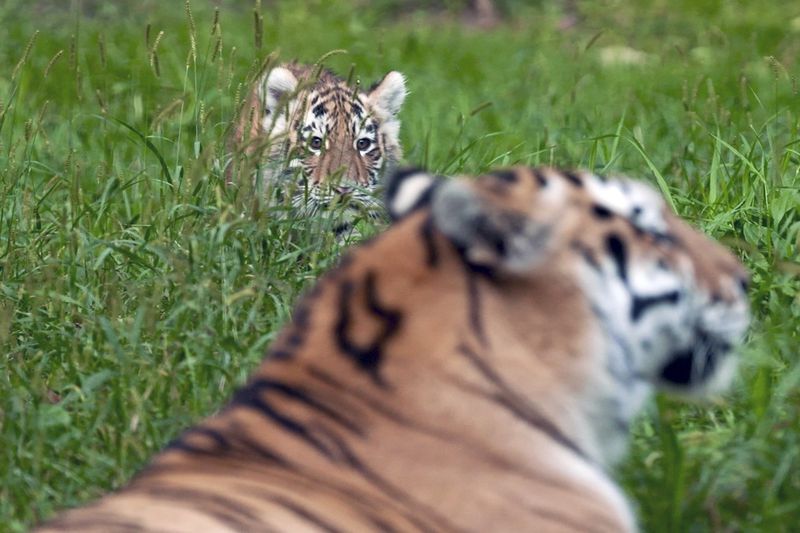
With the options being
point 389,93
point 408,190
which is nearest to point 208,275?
point 408,190

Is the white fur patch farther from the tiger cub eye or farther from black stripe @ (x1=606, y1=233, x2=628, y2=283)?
the tiger cub eye

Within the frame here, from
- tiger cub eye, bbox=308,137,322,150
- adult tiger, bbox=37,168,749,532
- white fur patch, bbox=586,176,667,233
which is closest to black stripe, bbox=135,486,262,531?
adult tiger, bbox=37,168,749,532

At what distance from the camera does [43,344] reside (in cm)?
381

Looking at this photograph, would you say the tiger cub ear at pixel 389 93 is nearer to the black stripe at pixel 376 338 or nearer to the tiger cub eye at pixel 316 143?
the tiger cub eye at pixel 316 143

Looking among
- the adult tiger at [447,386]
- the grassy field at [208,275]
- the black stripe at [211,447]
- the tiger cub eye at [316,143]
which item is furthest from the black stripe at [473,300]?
the tiger cub eye at [316,143]

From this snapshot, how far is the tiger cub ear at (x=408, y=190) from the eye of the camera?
2648mm

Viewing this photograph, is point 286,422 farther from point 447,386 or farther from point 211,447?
point 447,386

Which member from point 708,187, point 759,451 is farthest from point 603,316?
point 708,187

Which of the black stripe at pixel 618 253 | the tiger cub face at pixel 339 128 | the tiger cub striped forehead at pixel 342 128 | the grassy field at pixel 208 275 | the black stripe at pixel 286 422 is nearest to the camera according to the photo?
the black stripe at pixel 286 422

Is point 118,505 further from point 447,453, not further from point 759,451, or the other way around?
point 759,451

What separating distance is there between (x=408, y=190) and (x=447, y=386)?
40cm

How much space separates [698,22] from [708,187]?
570 centimetres

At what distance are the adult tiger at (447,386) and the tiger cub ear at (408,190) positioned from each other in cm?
7

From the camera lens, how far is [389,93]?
19.1 ft
